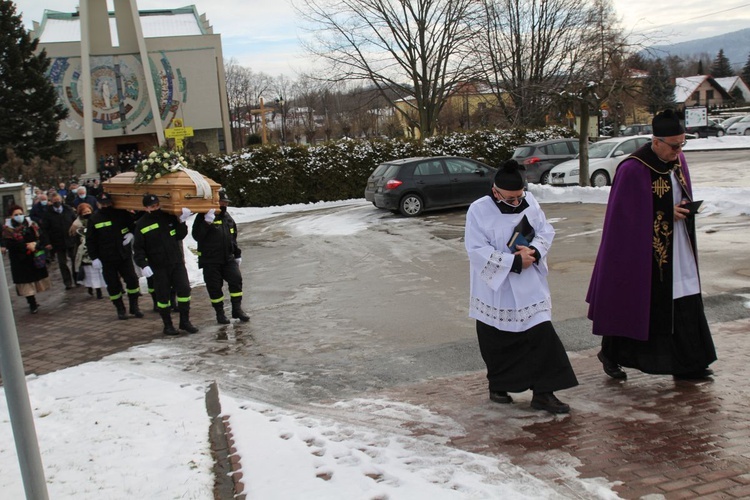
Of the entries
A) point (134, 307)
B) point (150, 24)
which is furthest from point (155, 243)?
point (150, 24)

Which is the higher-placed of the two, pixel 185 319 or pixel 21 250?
pixel 21 250

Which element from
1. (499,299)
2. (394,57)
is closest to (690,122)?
(394,57)

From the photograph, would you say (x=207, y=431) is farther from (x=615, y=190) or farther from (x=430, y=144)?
(x=430, y=144)

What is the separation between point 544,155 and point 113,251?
1656 cm

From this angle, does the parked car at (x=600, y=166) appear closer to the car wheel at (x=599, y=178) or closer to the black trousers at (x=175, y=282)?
the car wheel at (x=599, y=178)

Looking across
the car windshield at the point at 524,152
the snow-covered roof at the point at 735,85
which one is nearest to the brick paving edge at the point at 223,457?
the car windshield at the point at 524,152

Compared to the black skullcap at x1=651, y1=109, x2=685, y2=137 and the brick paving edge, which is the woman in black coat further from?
the black skullcap at x1=651, y1=109, x2=685, y2=137

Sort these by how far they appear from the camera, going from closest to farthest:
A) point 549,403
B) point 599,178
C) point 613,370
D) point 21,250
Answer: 1. point 549,403
2. point 613,370
3. point 21,250
4. point 599,178

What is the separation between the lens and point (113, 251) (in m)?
9.53

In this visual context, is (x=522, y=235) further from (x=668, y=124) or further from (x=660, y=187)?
(x=668, y=124)

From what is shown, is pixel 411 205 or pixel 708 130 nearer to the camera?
pixel 411 205

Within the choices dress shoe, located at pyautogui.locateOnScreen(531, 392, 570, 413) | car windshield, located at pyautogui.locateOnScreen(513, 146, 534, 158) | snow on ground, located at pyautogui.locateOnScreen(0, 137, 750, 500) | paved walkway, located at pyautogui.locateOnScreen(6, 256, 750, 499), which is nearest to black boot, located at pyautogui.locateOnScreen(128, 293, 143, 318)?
snow on ground, located at pyautogui.locateOnScreen(0, 137, 750, 500)

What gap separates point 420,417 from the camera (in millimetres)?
5102

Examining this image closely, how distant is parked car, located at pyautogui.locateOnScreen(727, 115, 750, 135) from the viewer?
145ft
